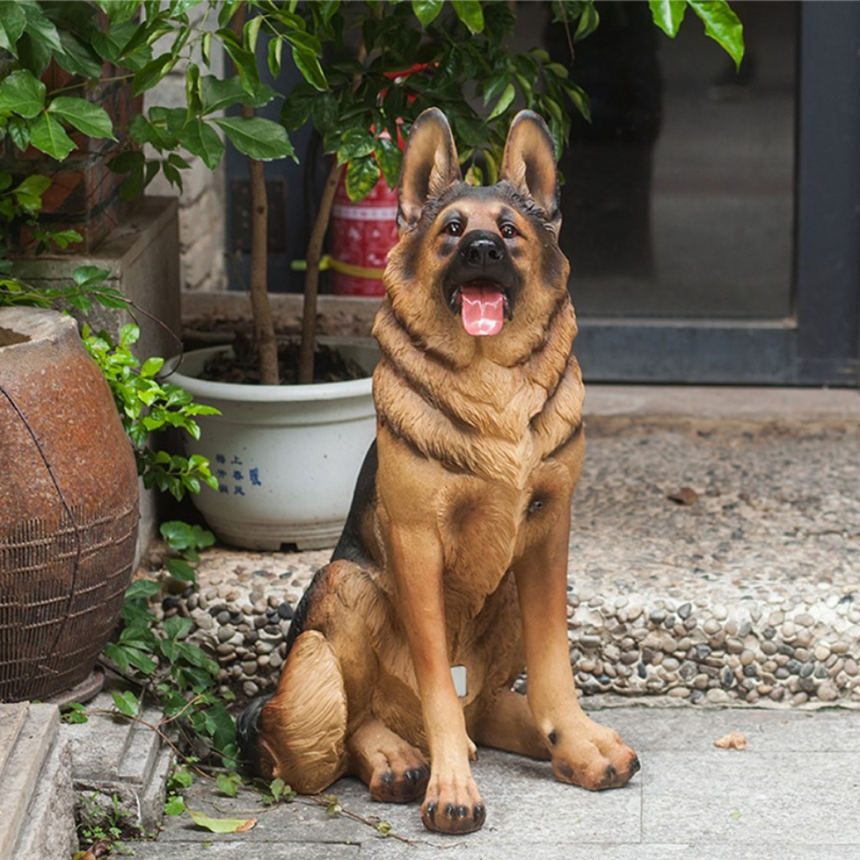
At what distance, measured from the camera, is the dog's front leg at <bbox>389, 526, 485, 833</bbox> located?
332 cm

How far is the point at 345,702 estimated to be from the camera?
349 centimetres

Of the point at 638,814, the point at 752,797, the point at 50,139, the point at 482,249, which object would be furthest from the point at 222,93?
the point at 752,797

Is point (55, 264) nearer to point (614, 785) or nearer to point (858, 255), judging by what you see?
point (614, 785)

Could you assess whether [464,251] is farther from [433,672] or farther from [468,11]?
[433,672]

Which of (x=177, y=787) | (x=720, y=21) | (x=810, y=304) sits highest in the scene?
(x=720, y=21)

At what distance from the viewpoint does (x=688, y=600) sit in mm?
4016

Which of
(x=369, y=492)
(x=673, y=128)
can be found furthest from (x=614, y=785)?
(x=673, y=128)

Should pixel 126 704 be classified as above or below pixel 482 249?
below

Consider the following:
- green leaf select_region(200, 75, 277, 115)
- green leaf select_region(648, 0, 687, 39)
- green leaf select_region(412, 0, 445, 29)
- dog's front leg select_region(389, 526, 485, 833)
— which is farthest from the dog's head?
green leaf select_region(200, 75, 277, 115)

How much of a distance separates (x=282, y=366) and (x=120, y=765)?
5.61 ft

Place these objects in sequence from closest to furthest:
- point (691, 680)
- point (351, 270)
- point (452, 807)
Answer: point (452, 807)
point (691, 680)
point (351, 270)

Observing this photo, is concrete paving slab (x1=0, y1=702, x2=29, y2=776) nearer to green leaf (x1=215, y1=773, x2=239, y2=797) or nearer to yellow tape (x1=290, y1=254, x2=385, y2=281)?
green leaf (x1=215, y1=773, x2=239, y2=797)

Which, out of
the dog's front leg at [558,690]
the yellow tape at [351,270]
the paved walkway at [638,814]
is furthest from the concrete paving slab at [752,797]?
the yellow tape at [351,270]

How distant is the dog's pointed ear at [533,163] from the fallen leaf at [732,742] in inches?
52.0
